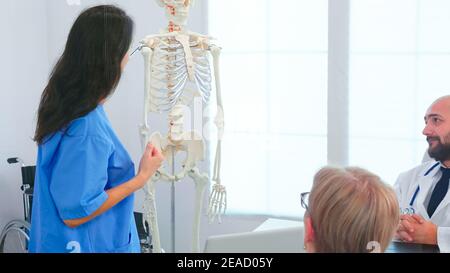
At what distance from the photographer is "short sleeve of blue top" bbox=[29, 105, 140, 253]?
99 centimetres

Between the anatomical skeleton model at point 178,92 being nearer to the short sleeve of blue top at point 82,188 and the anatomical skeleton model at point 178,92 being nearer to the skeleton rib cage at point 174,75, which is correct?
the skeleton rib cage at point 174,75

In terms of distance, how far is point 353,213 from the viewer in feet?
2.68

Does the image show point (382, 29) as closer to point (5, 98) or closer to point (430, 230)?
point (430, 230)

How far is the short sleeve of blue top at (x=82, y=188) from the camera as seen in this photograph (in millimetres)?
995

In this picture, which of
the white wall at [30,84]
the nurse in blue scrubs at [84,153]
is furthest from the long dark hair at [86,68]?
the white wall at [30,84]

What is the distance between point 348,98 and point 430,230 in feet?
1.36

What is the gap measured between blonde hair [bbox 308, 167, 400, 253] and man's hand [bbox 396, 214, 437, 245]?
1.00 ft

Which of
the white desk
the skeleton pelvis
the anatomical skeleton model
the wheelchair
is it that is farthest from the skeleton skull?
the white desk

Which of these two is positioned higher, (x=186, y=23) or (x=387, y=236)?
(x=186, y=23)

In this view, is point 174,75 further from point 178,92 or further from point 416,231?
point 416,231

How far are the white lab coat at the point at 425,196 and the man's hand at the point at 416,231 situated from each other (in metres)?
0.01

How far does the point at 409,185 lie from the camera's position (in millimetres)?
1220

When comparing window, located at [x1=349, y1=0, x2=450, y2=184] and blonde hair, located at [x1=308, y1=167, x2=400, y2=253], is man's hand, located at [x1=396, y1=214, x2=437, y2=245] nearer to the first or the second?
window, located at [x1=349, y1=0, x2=450, y2=184]
